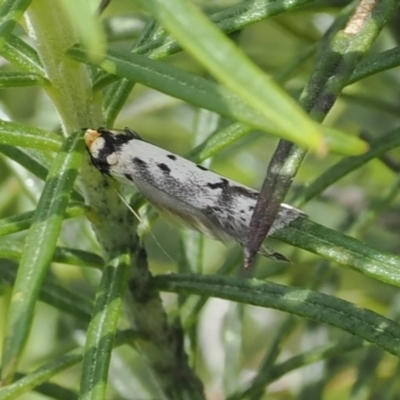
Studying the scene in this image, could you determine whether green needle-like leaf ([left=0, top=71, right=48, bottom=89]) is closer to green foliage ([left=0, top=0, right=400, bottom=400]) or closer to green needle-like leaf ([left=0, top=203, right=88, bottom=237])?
green foliage ([left=0, top=0, right=400, bottom=400])

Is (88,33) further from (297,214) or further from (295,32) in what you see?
(295,32)

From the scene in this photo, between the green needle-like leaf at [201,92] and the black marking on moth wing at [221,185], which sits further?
the black marking on moth wing at [221,185]

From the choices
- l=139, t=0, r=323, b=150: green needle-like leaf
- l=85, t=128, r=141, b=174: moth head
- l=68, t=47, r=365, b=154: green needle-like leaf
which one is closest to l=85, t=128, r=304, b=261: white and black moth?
l=85, t=128, r=141, b=174: moth head

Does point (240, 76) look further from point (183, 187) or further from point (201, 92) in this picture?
point (183, 187)

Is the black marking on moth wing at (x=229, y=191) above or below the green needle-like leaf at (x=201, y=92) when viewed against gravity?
above

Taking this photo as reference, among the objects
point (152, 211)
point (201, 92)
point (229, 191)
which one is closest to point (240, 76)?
point (201, 92)

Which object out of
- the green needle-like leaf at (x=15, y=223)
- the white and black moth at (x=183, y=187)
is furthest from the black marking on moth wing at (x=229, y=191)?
the green needle-like leaf at (x=15, y=223)

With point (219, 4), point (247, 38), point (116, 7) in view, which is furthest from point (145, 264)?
point (247, 38)

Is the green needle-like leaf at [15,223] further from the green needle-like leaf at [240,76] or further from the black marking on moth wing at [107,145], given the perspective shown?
the green needle-like leaf at [240,76]
